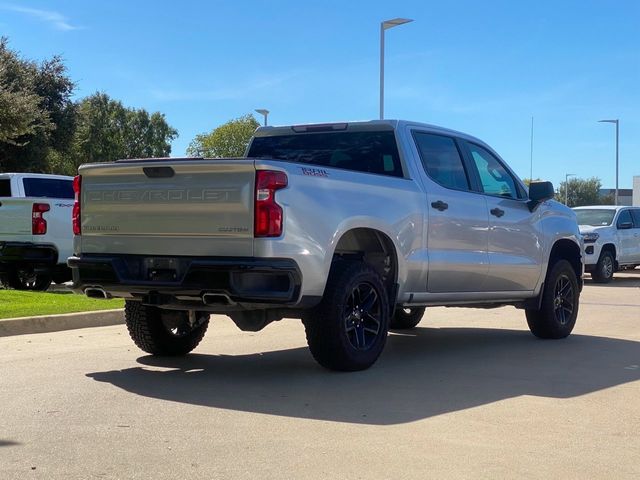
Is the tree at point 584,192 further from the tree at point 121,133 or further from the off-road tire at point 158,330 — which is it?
the off-road tire at point 158,330

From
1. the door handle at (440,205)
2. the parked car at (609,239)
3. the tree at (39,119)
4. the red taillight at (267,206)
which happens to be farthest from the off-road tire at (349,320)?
the tree at (39,119)

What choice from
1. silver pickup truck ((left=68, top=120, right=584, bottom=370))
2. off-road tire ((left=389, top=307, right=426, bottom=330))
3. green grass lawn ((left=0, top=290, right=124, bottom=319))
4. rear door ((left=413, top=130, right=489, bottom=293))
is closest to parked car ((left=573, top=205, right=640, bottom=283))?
off-road tire ((left=389, top=307, right=426, bottom=330))

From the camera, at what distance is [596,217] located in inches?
830

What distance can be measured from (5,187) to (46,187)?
69 cm

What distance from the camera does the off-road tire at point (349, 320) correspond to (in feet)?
20.8

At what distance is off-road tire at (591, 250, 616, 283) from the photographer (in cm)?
1970

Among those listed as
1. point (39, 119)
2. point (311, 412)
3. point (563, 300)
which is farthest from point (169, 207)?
point (39, 119)

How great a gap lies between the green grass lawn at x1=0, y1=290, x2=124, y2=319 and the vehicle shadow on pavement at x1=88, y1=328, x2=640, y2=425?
3.01m

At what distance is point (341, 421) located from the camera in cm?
520

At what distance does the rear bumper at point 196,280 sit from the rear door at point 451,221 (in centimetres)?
198

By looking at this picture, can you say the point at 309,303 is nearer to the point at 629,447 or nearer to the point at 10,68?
the point at 629,447

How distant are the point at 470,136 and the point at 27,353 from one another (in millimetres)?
4875

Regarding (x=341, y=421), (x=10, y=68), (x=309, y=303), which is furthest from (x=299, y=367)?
(x=10, y=68)

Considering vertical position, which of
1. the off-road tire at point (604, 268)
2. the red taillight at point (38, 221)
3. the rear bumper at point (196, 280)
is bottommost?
the off-road tire at point (604, 268)
